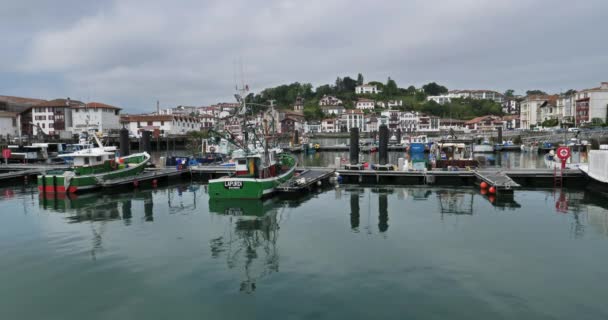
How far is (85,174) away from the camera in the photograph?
27469mm

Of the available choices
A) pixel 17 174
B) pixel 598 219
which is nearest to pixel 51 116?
pixel 17 174

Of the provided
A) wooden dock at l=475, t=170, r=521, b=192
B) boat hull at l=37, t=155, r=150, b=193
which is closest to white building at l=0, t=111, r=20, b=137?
boat hull at l=37, t=155, r=150, b=193

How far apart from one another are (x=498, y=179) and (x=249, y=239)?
17843mm

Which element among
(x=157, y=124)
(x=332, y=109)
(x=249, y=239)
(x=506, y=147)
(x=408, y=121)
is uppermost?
(x=332, y=109)

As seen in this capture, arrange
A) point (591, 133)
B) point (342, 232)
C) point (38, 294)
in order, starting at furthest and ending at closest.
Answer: point (591, 133) < point (342, 232) < point (38, 294)

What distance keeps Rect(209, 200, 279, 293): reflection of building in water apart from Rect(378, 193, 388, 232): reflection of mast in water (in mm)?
4505

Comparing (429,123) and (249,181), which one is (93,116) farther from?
(429,123)

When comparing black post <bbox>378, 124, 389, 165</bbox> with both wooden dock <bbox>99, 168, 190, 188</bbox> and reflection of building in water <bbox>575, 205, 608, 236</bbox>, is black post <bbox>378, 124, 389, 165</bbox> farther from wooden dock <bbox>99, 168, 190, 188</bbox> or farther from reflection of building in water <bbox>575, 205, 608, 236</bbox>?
reflection of building in water <bbox>575, 205, 608, 236</bbox>

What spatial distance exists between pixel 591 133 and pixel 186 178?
6110 centimetres

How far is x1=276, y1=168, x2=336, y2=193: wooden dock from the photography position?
24.5 metres

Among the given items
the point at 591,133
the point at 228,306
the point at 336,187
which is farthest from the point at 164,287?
the point at 591,133

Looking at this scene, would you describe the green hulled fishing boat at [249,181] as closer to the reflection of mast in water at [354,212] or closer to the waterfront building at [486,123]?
the reflection of mast in water at [354,212]

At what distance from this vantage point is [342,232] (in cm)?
1689

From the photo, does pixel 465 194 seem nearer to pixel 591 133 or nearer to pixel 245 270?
pixel 245 270
